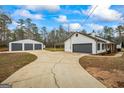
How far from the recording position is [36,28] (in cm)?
3359

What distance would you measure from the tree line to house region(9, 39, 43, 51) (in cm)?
241

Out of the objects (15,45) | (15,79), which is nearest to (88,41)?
(15,45)

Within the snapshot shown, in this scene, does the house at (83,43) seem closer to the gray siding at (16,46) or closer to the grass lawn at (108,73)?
the gray siding at (16,46)

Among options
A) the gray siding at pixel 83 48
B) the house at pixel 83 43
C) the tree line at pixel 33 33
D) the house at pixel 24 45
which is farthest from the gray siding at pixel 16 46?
the gray siding at pixel 83 48

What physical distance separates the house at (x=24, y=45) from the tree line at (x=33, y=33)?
2412mm

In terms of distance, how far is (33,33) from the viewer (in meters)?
A: 36.0

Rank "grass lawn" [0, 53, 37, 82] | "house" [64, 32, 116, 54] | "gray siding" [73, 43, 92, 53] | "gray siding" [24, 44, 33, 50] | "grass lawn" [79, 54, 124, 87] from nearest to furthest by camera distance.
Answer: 1. "grass lawn" [79, 54, 124, 87]
2. "grass lawn" [0, 53, 37, 82]
3. "house" [64, 32, 116, 54]
4. "gray siding" [73, 43, 92, 53]
5. "gray siding" [24, 44, 33, 50]

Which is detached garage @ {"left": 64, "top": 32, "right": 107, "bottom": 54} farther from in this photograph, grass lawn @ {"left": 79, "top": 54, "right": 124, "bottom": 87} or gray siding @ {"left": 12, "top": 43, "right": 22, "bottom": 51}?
grass lawn @ {"left": 79, "top": 54, "right": 124, "bottom": 87}

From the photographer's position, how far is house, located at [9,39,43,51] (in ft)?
106

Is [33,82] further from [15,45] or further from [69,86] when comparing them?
[15,45]

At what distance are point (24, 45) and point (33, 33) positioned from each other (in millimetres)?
3967

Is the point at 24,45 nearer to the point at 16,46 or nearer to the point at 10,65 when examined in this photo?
the point at 16,46

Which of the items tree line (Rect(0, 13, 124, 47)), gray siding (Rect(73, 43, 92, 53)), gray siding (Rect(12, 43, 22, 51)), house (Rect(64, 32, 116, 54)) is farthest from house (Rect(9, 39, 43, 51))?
gray siding (Rect(73, 43, 92, 53))
